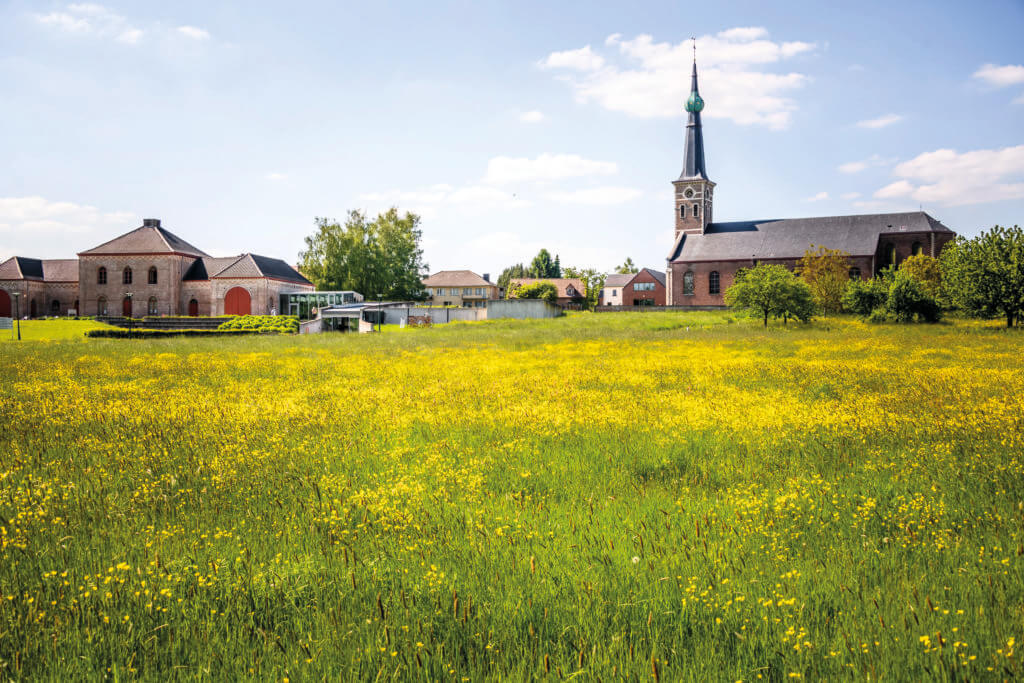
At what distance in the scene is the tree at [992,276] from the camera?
102 ft

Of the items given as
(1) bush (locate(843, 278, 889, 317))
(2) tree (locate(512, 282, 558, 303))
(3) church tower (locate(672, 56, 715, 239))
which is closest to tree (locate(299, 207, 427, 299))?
(2) tree (locate(512, 282, 558, 303))

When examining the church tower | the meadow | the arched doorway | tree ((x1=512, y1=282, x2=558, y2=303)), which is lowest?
the meadow

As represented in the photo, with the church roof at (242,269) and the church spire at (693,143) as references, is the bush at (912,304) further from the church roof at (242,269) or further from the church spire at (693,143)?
the church roof at (242,269)

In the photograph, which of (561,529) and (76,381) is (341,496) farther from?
(76,381)

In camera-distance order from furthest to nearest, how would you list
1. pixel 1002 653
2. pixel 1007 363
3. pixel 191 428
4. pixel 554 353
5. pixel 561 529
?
pixel 554 353, pixel 1007 363, pixel 191 428, pixel 561 529, pixel 1002 653

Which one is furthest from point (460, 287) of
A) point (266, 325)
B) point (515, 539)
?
point (515, 539)

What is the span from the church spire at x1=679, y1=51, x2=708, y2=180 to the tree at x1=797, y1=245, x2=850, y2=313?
34834mm

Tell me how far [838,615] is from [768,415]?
237 inches

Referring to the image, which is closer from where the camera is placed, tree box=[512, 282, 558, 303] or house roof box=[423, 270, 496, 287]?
tree box=[512, 282, 558, 303]

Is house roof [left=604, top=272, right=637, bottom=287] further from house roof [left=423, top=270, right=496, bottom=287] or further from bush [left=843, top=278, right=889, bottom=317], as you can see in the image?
bush [left=843, top=278, right=889, bottom=317]

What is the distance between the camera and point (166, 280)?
245ft

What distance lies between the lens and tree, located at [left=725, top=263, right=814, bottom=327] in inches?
1533

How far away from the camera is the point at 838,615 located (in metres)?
3.61

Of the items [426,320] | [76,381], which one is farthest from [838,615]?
[426,320]
